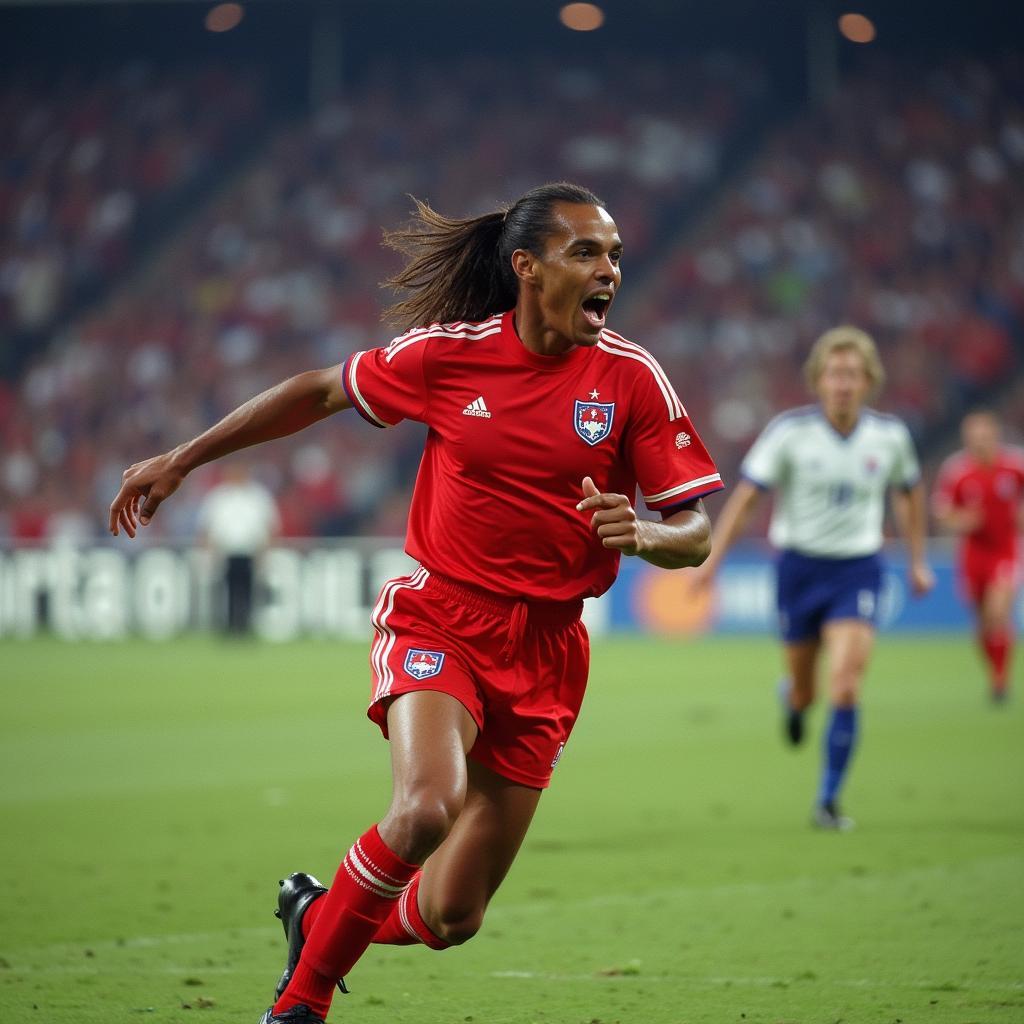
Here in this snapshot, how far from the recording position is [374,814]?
9727 mm

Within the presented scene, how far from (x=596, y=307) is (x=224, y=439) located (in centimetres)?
111

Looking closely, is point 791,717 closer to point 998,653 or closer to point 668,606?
point 998,653

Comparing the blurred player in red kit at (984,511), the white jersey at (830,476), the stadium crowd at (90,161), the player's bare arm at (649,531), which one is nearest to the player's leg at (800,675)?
the white jersey at (830,476)

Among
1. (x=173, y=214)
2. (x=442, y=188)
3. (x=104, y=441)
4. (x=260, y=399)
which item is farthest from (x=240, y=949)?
(x=173, y=214)

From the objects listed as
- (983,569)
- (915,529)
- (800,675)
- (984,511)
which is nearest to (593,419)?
(800,675)

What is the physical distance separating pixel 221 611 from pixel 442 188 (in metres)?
10.6

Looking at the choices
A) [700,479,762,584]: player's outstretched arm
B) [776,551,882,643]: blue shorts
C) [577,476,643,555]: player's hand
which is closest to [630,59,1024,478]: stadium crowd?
[700,479,762,584]: player's outstretched arm

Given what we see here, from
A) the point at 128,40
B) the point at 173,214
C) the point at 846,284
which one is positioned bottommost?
the point at 846,284

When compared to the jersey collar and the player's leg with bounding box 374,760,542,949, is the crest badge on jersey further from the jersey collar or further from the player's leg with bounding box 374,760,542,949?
the player's leg with bounding box 374,760,542,949

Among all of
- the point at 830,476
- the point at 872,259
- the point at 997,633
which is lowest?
the point at 997,633

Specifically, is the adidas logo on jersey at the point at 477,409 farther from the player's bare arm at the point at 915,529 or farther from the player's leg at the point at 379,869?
the player's bare arm at the point at 915,529

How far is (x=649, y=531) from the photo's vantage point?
462 cm

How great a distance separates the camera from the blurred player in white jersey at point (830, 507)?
967cm

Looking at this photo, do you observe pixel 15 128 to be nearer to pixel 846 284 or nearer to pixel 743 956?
pixel 846 284
